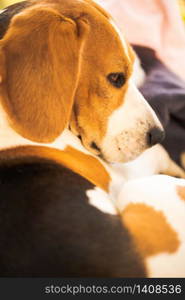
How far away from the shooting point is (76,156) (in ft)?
4.41

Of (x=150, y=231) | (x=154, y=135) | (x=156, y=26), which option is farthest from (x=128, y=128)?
(x=156, y=26)

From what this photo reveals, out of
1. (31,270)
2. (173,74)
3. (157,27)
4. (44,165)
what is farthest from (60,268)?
(157,27)

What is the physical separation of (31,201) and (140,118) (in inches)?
17.0

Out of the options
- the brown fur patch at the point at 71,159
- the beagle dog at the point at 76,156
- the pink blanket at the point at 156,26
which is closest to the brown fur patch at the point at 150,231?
the beagle dog at the point at 76,156

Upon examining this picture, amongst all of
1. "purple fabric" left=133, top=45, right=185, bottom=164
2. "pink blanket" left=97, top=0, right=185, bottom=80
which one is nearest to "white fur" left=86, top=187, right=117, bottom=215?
"purple fabric" left=133, top=45, right=185, bottom=164

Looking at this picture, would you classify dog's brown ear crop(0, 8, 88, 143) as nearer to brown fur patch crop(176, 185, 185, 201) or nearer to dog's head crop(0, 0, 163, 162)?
dog's head crop(0, 0, 163, 162)

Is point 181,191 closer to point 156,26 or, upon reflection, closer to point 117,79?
point 117,79

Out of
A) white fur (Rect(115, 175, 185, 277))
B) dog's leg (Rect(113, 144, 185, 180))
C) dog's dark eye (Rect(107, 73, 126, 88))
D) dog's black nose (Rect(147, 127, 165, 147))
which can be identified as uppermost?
dog's dark eye (Rect(107, 73, 126, 88))

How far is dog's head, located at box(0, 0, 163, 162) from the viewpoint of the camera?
1150 mm

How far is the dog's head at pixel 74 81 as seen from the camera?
1.15 meters

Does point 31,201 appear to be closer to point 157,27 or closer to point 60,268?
point 60,268

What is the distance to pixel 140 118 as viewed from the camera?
1.37 meters

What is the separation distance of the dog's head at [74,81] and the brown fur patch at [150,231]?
0.88 feet

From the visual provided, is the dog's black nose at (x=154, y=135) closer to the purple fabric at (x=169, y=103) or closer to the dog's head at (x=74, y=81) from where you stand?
the dog's head at (x=74, y=81)
